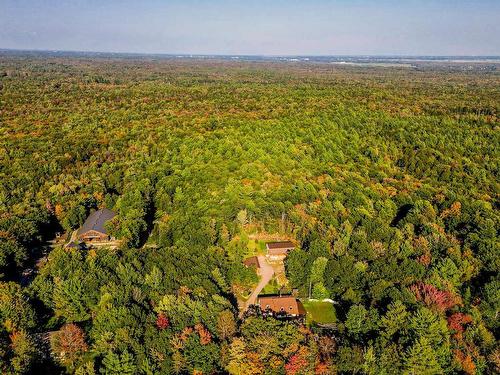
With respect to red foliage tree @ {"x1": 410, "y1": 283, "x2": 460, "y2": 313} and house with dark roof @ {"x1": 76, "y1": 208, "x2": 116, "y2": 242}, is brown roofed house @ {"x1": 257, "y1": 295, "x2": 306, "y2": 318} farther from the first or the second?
house with dark roof @ {"x1": 76, "y1": 208, "x2": 116, "y2": 242}

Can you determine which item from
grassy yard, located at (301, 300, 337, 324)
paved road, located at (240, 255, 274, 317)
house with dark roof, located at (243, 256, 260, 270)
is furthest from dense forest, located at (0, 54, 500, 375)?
house with dark roof, located at (243, 256, 260, 270)

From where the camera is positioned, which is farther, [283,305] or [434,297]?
[283,305]

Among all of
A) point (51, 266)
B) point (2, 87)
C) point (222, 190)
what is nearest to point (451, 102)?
point (222, 190)

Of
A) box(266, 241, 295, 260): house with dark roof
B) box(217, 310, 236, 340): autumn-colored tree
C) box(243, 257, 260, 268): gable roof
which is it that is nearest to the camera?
box(217, 310, 236, 340): autumn-colored tree

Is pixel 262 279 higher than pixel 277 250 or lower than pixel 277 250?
lower

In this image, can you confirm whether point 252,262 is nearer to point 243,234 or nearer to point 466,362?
point 243,234

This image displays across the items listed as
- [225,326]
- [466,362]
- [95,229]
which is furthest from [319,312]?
[95,229]

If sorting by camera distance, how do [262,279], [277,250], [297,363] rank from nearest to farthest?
[297,363], [262,279], [277,250]

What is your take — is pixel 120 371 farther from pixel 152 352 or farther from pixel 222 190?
Result: pixel 222 190
